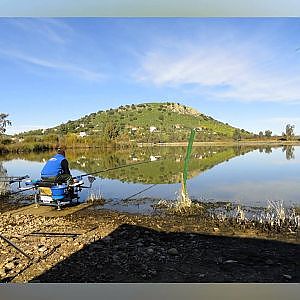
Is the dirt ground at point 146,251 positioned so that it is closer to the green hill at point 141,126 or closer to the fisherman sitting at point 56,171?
the fisherman sitting at point 56,171

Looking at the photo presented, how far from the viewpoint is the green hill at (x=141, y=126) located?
23.4 feet

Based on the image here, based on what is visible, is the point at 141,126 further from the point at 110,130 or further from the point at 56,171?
the point at 56,171

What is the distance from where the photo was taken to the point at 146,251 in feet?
10.5

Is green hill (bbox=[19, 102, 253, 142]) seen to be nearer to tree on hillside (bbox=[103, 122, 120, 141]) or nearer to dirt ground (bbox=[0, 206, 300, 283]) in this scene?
tree on hillside (bbox=[103, 122, 120, 141])

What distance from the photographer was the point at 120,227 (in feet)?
13.8

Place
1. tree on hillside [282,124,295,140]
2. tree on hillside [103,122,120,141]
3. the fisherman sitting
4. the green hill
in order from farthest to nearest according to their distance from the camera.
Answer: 1. tree on hillside [103,122,120,141]
2. the green hill
3. the fisherman sitting
4. tree on hillside [282,124,295,140]

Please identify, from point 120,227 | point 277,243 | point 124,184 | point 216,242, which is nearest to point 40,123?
point 120,227

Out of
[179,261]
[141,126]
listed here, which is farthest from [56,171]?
[141,126]

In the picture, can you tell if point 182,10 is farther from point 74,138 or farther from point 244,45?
point 74,138

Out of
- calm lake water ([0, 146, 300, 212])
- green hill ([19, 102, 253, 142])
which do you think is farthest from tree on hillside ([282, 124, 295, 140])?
calm lake water ([0, 146, 300, 212])

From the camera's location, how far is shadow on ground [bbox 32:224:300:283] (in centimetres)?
269

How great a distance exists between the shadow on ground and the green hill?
3.61m

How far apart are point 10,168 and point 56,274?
9.69 metres

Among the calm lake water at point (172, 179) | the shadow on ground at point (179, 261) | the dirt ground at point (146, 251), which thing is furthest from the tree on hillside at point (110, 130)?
the shadow on ground at point (179, 261)
